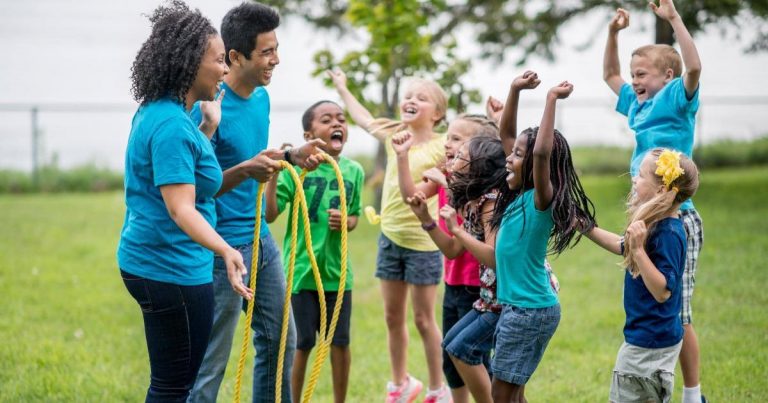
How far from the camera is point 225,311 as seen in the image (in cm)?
384

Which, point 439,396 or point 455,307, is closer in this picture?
point 455,307

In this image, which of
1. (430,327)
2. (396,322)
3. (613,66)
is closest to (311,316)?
(396,322)

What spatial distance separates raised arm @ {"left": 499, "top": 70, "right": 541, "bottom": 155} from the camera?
Result: 3.68 meters

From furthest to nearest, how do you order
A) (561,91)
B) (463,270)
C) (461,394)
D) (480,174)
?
(461,394)
(463,270)
(480,174)
(561,91)

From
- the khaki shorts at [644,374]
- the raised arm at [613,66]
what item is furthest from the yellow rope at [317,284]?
the raised arm at [613,66]

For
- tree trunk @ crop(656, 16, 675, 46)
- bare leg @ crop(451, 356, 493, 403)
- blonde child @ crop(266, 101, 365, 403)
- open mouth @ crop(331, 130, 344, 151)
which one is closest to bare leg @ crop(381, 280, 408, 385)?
blonde child @ crop(266, 101, 365, 403)

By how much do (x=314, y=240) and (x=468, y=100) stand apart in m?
5.65

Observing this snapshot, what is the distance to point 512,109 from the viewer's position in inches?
156

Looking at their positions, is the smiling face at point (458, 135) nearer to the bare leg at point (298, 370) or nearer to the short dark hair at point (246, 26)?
the short dark hair at point (246, 26)

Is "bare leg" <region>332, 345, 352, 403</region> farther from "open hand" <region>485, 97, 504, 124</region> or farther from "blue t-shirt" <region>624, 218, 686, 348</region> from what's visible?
"blue t-shirt" <region>624, 218, 686, 348</region>

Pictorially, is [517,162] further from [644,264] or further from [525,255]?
[644,264]

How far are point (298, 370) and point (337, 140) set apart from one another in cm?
123

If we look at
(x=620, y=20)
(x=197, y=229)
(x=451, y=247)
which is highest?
(x=620, y=20)

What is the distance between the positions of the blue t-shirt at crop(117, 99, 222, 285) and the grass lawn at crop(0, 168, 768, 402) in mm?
2096
